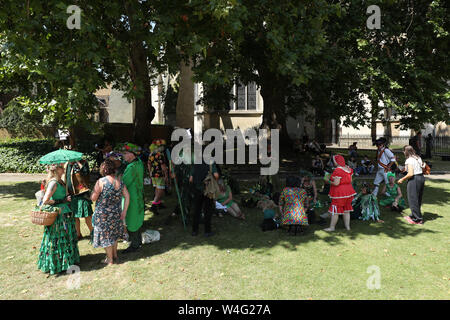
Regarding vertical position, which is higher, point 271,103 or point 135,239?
point 271,103

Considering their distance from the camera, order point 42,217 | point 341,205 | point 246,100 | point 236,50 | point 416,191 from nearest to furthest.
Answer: point 42,217, point 341,205, point 416,191, point 236,50, point 246,100

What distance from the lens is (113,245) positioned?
589 cm

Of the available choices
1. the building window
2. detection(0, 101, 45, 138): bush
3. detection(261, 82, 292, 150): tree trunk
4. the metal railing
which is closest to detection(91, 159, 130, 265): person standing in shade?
detection(261, 82, 292, 150): tree trunk

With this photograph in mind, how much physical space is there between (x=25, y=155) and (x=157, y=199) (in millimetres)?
12398

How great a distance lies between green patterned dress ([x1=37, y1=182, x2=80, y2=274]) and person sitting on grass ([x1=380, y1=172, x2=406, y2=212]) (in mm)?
8188

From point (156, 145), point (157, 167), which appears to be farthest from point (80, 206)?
point (156, 145)

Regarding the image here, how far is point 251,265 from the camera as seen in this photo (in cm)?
589

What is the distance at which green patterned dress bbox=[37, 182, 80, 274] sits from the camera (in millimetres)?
5547

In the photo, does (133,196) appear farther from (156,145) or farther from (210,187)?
(156,145)

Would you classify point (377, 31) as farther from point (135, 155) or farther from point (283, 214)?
point (135, 155)

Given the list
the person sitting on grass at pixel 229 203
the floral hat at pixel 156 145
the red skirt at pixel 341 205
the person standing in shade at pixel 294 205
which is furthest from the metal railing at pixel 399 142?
the floral hat at pixel 156 145

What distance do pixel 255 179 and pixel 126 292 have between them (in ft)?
34.0

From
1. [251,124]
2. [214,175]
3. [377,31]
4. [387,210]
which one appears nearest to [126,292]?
[214,175]

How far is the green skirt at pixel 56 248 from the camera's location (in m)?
5.54
